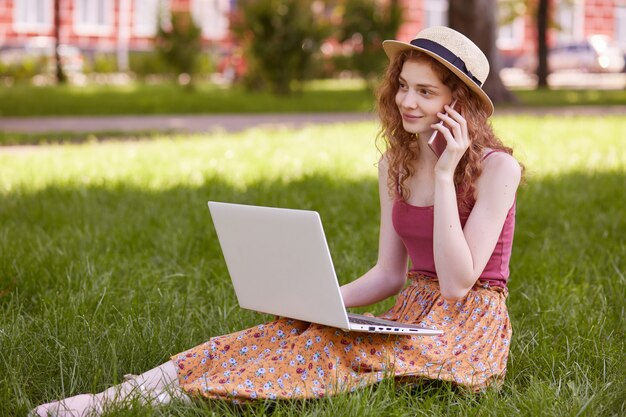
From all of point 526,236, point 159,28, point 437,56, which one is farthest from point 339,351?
point 159,28

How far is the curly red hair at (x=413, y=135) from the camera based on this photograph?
3020 mm

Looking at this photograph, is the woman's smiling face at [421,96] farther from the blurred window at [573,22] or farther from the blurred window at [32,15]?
the blurred window at [573,22]

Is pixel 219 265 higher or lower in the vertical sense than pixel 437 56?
lower

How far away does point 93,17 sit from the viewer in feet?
118

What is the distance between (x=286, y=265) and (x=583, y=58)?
37049 mm

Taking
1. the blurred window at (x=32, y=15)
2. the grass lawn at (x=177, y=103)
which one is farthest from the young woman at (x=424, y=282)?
the blurred window at (x=32, y=15)

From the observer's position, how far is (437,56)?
2.91m

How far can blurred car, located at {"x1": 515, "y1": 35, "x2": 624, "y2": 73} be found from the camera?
3688cm

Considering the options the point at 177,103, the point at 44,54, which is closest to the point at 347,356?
the point at 177,103

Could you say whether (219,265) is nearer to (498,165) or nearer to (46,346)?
(46,346)

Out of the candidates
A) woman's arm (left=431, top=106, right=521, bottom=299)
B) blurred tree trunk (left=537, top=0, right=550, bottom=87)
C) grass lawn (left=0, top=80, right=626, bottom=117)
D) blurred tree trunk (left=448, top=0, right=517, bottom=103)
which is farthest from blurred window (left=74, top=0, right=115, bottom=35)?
woman's arm (left=431, top=106, right=521, bottom=299)

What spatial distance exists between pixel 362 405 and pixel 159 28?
19.6m

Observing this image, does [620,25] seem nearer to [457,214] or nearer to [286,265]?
[457,214]

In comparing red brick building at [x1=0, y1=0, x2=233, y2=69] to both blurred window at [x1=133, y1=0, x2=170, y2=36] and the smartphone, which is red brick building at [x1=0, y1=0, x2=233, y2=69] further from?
the smartphone
